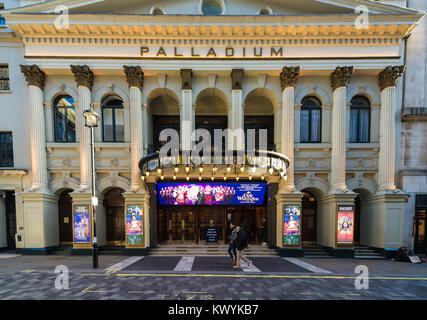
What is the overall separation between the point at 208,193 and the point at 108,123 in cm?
806

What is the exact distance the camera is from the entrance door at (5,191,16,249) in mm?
12906

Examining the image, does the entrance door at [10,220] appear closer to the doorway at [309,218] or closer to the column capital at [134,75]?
the column capital at [134,75]

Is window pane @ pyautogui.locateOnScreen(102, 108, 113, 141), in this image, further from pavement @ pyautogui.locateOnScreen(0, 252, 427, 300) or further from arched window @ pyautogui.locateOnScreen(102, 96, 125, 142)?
pavement @ pyautogui.locateOnScreen(0, 252, 427, 300)

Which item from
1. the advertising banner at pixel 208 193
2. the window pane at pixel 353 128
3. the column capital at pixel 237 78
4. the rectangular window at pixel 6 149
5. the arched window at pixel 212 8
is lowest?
the advertising banner at pixel 208 193

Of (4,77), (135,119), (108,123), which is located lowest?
(108,123)

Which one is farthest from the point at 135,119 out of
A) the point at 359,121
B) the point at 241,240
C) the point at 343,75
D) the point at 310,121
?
the point at 359,121

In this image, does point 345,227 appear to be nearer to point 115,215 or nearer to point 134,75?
point 115,215

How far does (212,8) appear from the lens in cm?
1253

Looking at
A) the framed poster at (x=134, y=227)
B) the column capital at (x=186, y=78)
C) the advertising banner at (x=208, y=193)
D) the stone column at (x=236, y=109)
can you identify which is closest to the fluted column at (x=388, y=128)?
the advertising banner at (x=208, y=193)

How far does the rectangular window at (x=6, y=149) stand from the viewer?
1261 centimetres

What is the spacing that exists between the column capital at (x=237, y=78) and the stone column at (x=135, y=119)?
5695 millimetres

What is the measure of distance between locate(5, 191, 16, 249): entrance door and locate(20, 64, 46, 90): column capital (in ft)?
24.1

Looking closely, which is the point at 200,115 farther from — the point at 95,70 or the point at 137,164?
the point at 95,70

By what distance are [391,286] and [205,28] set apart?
49.5ft
